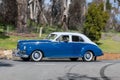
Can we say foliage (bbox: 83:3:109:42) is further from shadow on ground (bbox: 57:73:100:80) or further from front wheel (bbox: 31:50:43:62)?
shadow on ground (bbox: 57:73:100:80)

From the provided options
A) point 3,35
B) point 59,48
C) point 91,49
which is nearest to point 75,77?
point 59,48

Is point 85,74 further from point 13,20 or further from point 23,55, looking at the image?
point 13,20

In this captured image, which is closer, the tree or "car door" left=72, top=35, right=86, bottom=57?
"car door" left=72, top=35, right=86, bottom=57

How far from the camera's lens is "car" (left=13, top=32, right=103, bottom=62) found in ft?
79.7

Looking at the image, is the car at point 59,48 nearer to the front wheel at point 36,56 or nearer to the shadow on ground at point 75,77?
the front wheel at point 36,56

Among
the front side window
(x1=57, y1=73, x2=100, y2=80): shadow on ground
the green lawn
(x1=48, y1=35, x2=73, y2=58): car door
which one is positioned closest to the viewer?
(x1=57, y1=73, x2=100, y2=80): shadow on ground

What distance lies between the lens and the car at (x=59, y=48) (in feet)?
79.7

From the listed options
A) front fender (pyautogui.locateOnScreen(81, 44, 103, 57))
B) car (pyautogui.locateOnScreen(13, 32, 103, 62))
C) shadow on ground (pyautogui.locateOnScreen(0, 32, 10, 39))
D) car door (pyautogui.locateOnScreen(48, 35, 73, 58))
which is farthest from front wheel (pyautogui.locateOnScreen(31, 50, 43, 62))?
shadow on ground (pyautogui.locateOnScreen(0, 32, 10, 39))

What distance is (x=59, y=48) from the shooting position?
25.1 meters

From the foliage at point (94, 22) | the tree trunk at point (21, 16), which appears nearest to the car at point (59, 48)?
the foliage at point (94, 22)

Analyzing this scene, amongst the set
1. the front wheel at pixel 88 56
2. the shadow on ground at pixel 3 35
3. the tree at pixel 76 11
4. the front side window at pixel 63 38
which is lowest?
the front wheel at pixel 88 56

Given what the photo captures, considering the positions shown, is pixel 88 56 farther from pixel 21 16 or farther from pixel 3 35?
pixel 21 16

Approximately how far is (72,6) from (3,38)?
29009 millimetres

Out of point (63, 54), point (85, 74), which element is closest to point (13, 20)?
point (63, 54)
